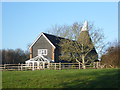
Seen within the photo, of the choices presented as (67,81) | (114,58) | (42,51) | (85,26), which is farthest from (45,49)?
(67,81)

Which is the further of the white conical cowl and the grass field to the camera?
the white conical cowl

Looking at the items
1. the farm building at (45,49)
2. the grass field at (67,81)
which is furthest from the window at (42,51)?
the grass field at (67,81)

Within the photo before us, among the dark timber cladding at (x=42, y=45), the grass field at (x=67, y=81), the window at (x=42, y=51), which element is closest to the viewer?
the grass field at (x=67, y=81)

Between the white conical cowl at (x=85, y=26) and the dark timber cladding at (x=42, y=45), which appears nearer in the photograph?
the white conical cowl at (x=85, y=26)

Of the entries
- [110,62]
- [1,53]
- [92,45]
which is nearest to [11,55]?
[1,53]

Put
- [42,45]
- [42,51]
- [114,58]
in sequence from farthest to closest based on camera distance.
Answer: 1. [42,51]
2. [42,45]
3. [114,58]

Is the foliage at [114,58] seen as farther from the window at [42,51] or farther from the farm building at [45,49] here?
the window at [42,51]

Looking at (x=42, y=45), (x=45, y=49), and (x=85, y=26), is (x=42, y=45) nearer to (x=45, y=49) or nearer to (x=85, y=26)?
(x=45, y=49)

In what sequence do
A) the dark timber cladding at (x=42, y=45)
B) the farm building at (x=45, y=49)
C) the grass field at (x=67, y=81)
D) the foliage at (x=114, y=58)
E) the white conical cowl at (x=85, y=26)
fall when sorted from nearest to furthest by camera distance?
the grass field at (x=67, y=81) < the foliage at (x=114, y=58) < the white conical cowl at (x=85, y=26) < the farm building at (x=45, y=49) < the dark timber cladding at (x=42, y=45)

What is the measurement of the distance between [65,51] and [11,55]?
25.6m

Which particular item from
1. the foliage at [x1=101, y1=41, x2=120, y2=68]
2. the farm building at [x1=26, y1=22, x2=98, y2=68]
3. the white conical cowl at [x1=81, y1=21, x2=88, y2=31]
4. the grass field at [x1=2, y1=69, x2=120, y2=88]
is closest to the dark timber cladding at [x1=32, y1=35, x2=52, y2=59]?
the farm building at [x1=26, y1=22, x2=98, y2=68]

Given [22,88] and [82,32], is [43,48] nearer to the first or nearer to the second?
[82,32]

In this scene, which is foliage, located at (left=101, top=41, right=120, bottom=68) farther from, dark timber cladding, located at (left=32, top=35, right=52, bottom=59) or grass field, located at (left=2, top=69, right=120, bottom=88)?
dark timber cladding, located at (left=32, top=35, right=52, bottom=59)

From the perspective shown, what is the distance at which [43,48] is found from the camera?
175 feet
